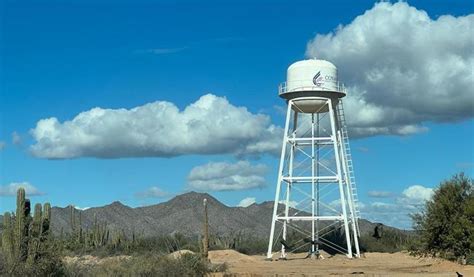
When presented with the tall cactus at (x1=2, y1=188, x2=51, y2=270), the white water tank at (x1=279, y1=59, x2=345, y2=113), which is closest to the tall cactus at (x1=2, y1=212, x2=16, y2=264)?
the tall cactus at (x1=2, y1=188, x2=51, y2=270)

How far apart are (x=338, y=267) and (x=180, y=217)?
216 ft

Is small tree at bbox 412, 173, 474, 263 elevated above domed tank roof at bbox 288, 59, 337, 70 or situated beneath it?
situated beneath

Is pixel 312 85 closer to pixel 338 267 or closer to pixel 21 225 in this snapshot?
pixel 338 267

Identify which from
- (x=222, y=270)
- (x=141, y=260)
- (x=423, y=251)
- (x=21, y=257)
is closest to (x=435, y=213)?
(x=423, y=251)

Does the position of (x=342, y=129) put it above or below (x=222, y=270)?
above

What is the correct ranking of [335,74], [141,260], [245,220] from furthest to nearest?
1. [245,220]
2. [335,74]
3. [141,260]

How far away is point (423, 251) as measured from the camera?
44.1 metres

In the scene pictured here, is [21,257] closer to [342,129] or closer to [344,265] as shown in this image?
[344,265]

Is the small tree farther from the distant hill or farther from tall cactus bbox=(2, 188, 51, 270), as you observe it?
the distant hill

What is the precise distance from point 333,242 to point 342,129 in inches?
479

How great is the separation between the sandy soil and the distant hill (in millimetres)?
48498

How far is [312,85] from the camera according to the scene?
52719 mm

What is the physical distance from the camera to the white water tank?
Result: 52.8m

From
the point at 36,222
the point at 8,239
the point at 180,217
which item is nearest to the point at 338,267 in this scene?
the point at 36,222
